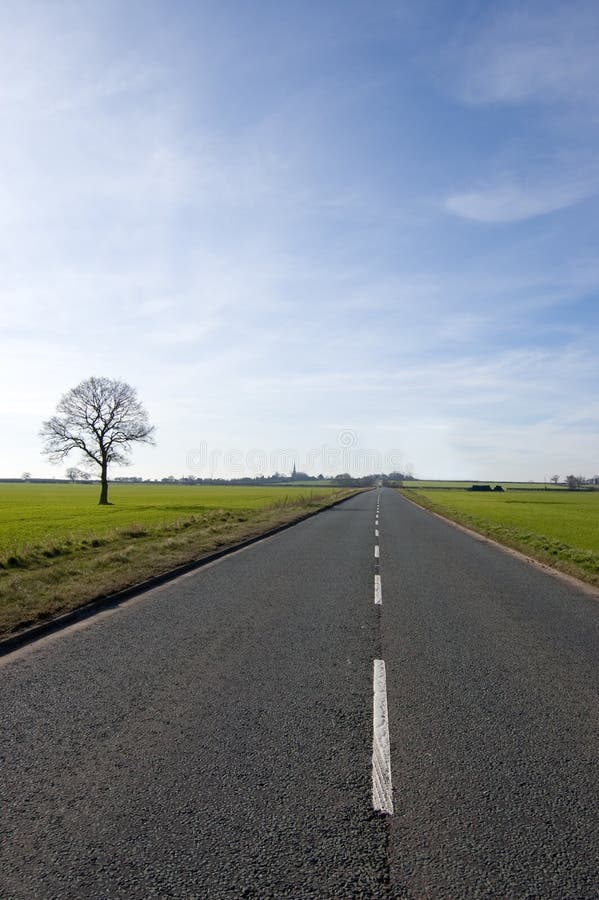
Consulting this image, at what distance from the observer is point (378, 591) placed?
10.7 m

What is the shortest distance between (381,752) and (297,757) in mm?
658

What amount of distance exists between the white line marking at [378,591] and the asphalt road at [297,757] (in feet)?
2.85

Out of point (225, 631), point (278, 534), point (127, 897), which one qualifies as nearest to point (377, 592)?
point (225, 631)

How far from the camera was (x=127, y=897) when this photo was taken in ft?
9.19

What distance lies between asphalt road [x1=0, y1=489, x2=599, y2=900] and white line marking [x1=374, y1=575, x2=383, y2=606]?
0.87 m

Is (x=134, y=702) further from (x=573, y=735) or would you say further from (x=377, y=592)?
(x=377, y=592)

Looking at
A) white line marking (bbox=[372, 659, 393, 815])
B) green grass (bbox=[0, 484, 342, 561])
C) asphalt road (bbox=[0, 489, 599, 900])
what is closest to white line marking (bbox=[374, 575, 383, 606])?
asphalt road (bbox=[0, 489, 599, 900])

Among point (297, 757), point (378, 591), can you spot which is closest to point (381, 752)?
point (297, 757)

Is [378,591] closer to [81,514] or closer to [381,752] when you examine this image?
[381,752]

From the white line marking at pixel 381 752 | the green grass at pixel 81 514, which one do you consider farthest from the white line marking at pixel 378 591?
the green grass at pixel 81 514

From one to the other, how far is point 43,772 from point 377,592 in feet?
24.2

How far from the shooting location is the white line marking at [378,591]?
9.80 meters

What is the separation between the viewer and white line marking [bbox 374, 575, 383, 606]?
9.80 metres

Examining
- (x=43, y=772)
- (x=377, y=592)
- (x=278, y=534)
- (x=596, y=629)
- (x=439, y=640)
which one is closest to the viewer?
(x=43, y=772)
